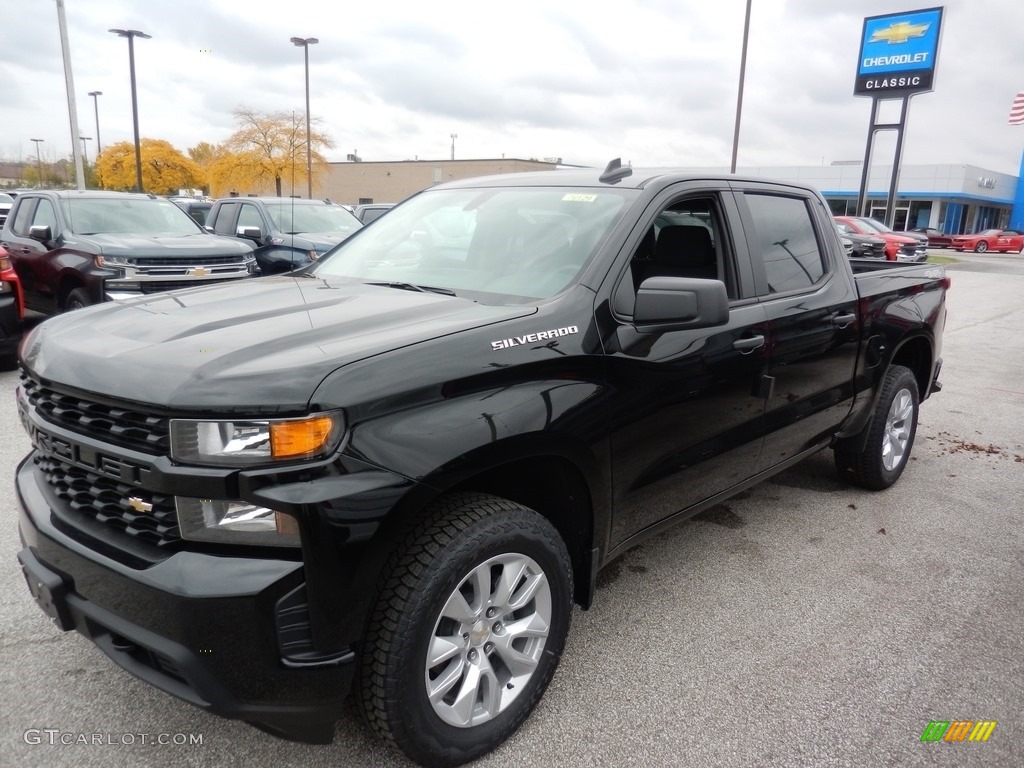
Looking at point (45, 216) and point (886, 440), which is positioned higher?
point (45, 216)

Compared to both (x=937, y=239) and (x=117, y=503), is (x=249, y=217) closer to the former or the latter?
(x=117, y=503)

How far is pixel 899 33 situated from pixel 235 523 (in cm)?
4324

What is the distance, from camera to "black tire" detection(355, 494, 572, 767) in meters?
2.04

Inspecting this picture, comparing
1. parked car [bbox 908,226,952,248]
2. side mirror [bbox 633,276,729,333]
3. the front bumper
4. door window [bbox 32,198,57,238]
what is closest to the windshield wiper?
side mirror [bbox 633,276,729,333]

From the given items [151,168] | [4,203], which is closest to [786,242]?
[4,203]

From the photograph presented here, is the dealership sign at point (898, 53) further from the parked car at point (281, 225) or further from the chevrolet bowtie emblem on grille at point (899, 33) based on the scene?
the parked car at point (281, 225)

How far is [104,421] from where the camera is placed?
2070 mm

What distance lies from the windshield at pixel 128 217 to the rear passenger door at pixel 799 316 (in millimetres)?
7519

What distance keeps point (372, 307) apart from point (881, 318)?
306cm

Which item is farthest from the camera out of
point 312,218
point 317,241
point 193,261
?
point 312,218

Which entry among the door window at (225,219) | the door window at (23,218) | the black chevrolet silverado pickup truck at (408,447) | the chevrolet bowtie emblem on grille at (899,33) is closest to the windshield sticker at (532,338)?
the black chevrolet silverado pickup truck at (408,447)

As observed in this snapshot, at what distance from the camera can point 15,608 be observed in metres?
3.08

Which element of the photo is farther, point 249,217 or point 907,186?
point 907,186

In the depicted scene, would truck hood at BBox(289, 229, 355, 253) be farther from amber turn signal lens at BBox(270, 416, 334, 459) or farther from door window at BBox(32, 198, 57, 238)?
amber turn signal lens at BBox(270, 416, 334, 459)
